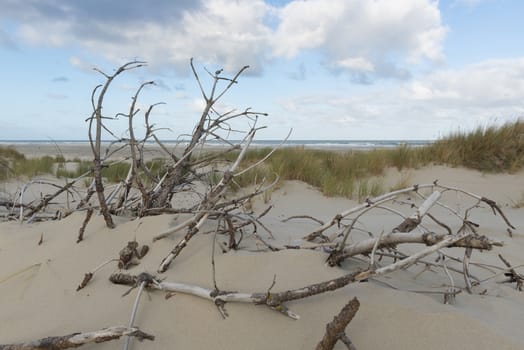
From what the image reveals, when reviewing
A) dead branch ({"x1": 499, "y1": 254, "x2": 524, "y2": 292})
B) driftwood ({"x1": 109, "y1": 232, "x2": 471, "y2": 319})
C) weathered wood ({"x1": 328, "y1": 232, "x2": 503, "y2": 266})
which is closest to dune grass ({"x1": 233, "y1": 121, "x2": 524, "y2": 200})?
dead branch ({"x1": 499, "y1": 254, "x2": 524, "y2": 292})

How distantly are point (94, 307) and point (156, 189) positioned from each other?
86 cm

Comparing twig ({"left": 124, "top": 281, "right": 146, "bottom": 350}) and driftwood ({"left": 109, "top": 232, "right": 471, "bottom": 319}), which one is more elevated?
driftwood ({"left": 109, "top": 232, "right": 471, "bottom": 319})

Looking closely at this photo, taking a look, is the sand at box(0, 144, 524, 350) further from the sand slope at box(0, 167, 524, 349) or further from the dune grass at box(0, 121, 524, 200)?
the dune grass at box(0, 121, 524, 200)

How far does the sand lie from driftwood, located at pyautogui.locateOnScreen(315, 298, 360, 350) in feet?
0.35

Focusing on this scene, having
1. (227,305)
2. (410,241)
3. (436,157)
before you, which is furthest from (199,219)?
(436,157)

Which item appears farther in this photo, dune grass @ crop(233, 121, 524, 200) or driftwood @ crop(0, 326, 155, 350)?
dune grass @ crop(233, 121, 524, 200)

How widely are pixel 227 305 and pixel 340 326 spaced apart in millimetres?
406

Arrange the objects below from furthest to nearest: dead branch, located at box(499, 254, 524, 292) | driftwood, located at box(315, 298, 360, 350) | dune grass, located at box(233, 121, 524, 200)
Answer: dune grass, located at box(233, 121, 524, 200) < dead branch, located at box(499, 254, 524, 292) < driftwood, located at box(315, 298, 360, 350)

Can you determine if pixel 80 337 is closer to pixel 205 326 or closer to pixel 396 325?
pixel 205 326

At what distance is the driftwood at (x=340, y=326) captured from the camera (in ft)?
2.74

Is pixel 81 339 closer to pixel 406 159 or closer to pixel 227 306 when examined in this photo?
pixel 227 306

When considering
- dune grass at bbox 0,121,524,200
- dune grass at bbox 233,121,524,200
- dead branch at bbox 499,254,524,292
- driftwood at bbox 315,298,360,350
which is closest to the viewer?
driftwood at bbox 315,298,360,350

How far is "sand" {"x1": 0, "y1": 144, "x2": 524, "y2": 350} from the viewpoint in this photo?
1032 mm

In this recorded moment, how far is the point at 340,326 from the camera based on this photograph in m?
0.86
